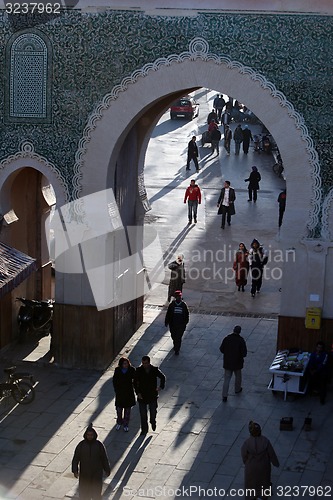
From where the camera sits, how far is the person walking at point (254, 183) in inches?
1180

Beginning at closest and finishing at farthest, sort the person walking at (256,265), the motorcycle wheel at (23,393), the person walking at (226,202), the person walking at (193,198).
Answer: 1. the motorcycle wheel at (23,393)
2. the person walking at (256,265)
3. the person walking at (226,202)
4. the person walking at (193,198)

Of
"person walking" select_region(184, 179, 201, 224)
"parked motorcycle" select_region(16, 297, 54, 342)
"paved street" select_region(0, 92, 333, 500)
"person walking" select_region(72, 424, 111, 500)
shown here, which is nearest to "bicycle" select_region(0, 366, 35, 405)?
"paved street" select_region(0, 92, 333, 500)

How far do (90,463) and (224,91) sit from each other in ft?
21.8

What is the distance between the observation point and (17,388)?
1546 cm

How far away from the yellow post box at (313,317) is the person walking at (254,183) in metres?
14.0

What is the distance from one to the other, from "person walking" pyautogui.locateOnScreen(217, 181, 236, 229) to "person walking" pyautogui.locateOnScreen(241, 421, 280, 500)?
15.0 metres

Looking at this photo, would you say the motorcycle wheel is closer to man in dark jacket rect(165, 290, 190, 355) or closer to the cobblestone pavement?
the cobblestone pavement

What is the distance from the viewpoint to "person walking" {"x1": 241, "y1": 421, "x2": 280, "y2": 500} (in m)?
11.8

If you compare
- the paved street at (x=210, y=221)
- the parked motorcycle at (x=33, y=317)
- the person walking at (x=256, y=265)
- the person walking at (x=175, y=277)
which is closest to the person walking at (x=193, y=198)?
the paved street at (x=210, y=221)

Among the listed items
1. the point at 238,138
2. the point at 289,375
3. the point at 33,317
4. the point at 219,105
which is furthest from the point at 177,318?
the point at 219,105

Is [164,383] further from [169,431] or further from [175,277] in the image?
[175,277]

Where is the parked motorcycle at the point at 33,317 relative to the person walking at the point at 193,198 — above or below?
below

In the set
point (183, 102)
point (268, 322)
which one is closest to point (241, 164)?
point (183, 102)

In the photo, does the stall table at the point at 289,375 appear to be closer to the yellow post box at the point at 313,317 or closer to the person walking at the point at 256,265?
the yellow post box at the point at 313,317
